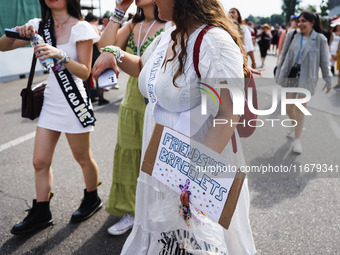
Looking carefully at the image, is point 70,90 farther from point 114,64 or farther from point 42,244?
point 42,244

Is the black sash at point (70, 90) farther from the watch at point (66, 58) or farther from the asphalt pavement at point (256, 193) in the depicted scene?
the asphalt pavement at point (256, 193)

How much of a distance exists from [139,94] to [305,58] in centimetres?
291

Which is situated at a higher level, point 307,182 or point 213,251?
point 213,251

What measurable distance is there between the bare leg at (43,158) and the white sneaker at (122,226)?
0.54m

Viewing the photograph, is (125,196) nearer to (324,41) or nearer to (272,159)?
(272,159)

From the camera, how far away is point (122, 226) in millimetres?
2549

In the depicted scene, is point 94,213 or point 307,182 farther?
point 307,182

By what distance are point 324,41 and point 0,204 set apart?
13.8 ft

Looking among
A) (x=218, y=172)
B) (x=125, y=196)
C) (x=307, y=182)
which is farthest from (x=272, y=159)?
(x=218, y=172)

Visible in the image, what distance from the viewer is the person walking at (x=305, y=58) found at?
4.34 m

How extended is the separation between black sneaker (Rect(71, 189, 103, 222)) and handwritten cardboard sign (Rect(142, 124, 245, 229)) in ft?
4.62

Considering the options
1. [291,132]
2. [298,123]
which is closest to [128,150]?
[298,123]

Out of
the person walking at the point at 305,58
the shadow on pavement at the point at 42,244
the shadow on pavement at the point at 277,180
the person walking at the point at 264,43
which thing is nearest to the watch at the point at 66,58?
the shadow on pavement at the point at 42,244

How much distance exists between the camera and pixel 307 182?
349 cm
